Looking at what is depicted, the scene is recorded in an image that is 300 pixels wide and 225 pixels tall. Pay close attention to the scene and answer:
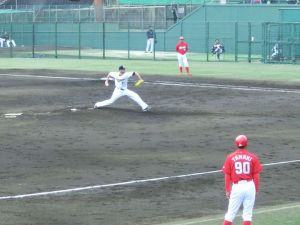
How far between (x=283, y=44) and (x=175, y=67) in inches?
271

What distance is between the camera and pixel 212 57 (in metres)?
62.6

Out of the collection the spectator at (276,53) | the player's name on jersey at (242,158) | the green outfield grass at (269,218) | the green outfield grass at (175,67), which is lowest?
the green outfield grass at (269,218)

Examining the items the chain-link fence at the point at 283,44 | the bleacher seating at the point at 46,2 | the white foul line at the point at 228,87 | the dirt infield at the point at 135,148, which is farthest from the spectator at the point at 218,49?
the bleacher seating at the point at 46,2

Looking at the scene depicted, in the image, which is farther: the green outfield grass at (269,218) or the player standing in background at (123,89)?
the player standing in background at (123,89)

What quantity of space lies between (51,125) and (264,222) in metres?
14.5

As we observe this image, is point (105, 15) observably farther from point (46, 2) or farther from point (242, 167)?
point (242, 167)

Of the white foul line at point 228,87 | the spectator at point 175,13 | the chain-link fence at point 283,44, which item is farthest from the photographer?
the spectator at point 175,13

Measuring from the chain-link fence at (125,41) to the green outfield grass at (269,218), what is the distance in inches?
1638

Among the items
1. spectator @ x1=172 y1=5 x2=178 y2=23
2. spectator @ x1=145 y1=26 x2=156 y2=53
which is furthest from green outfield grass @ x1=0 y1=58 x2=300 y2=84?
spectator @ x1=172 y1=5 x2=178 y2=23

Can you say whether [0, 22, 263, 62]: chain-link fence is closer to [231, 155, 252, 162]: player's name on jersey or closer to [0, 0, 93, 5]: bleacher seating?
[0, 0, 93, 5]: bleacher seating

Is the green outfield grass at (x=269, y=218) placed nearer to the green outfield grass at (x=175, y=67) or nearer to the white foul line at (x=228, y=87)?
the white foul line at (x=228, y=87)

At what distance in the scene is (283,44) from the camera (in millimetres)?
55062

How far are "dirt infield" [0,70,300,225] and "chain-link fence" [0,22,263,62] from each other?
75.7 ft

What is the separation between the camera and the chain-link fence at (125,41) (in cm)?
6262
